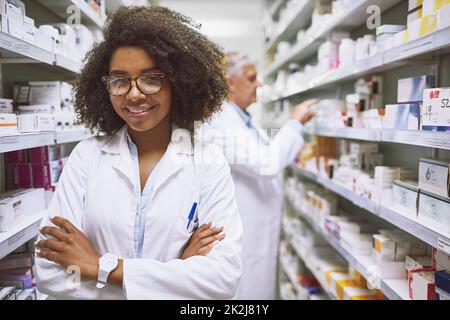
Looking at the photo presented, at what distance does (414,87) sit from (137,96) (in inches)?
42.6

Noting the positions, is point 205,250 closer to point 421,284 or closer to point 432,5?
point 421,284

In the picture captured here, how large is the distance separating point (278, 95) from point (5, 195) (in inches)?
116

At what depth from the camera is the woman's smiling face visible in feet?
3.70

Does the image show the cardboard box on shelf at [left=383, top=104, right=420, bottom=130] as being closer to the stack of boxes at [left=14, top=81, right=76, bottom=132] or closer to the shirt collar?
the shirt collar

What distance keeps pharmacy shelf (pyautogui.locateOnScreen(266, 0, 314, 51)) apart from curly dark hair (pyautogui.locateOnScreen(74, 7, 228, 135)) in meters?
1.71

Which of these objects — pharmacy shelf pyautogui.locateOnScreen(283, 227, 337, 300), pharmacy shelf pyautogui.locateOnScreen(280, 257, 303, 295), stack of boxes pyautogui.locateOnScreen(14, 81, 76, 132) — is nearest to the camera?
stack of boxes pyautogui.locateOnScreen(14, 81, 76, 132)

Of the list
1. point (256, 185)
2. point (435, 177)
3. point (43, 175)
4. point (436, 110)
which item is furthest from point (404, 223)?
point (43, 175)

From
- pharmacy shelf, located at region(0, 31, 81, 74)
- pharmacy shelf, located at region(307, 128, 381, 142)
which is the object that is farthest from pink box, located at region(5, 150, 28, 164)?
pharmacy shelf, located at region(307, 128, 381, 142)

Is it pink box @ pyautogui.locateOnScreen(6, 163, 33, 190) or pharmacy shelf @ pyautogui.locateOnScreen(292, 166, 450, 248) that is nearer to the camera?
pharmacy shelf @ pyautogui.locateOnScreen(292, 166, 450, 248)

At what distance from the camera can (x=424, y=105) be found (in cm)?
129

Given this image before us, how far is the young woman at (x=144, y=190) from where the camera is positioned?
105cm

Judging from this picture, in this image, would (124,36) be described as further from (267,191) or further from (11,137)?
(267,191)

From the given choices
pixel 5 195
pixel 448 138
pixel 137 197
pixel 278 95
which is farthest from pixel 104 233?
pixel 278 95

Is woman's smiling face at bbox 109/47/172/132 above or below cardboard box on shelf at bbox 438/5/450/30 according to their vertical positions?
below
